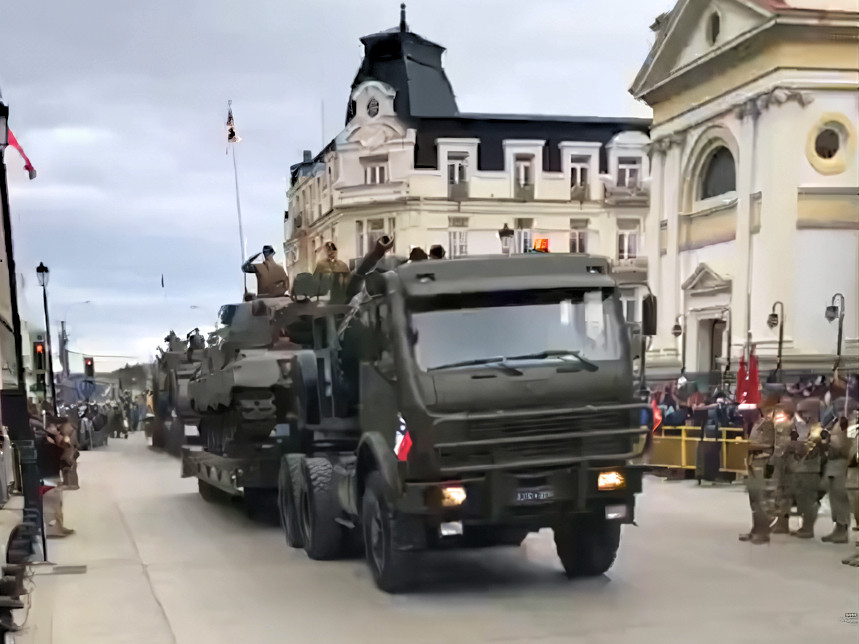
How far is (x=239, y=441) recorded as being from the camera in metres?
4.51

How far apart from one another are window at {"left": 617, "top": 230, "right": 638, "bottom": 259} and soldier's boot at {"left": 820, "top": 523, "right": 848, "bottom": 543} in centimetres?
179

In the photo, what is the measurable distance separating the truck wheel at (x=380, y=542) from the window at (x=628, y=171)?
1716 mm

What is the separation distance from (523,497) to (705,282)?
134cm

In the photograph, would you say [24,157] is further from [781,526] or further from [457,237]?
[781,526]

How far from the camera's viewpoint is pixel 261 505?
190 inches

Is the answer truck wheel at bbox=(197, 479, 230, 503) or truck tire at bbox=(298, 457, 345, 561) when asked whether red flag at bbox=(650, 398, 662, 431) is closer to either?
truck tire at bbox=(298, 457, 345, 561)

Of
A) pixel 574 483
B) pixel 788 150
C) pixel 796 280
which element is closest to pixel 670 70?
pixel 788 150

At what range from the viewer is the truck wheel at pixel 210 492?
4426 mm

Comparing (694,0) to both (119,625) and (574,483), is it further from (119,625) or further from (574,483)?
(119,625)

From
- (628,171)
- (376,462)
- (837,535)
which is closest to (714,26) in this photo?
(628,171)

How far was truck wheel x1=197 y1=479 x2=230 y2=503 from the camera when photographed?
443 centimetres

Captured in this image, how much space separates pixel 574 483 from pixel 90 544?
2.08 meters

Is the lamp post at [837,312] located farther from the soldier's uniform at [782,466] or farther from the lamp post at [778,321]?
the soldier's uniform at [782,466]

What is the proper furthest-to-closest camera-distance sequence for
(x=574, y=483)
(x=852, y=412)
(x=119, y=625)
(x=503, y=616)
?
(x=852, y=412) → (x=574, y=483) → (x=503, y=616) → (x=119, y=625)
